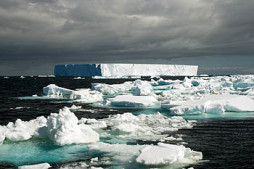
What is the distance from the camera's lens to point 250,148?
1216 centimetres

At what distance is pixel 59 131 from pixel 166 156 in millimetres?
5608

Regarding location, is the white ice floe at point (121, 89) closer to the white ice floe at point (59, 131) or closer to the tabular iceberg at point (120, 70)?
the white ice floe at point (59, 131)

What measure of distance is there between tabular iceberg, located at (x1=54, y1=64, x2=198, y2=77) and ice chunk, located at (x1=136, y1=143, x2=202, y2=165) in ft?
299

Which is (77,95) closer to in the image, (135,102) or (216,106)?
(135,102)

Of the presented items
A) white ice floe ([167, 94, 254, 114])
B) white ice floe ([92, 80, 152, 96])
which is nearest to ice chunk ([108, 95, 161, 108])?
white ice floe ([167, 94, 254, 114])

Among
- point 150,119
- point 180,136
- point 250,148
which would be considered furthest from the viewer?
point 150,119

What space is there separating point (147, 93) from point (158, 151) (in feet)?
94.8

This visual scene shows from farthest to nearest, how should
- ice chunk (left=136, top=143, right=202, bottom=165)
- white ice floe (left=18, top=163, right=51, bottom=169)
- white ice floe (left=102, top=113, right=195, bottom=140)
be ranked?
white ice floe (left=102, top=113, right=195, bottom=140)
ice chunk (left=136, top=143, right=202, bottom=165)
white ice floe (left=18, top=163, right=51, bottom=169)

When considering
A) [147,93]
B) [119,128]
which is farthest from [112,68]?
[119,128]

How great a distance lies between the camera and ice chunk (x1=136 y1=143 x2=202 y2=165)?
9.60 metres

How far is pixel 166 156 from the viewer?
31.7 ft

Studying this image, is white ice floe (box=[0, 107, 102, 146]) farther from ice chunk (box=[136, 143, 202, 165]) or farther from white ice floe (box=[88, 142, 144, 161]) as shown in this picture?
ice chunk (box=[136, 143, 202, 165])

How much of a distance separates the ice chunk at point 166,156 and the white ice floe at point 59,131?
12.4 ft

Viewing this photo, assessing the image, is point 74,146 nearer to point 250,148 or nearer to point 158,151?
point 158,151
